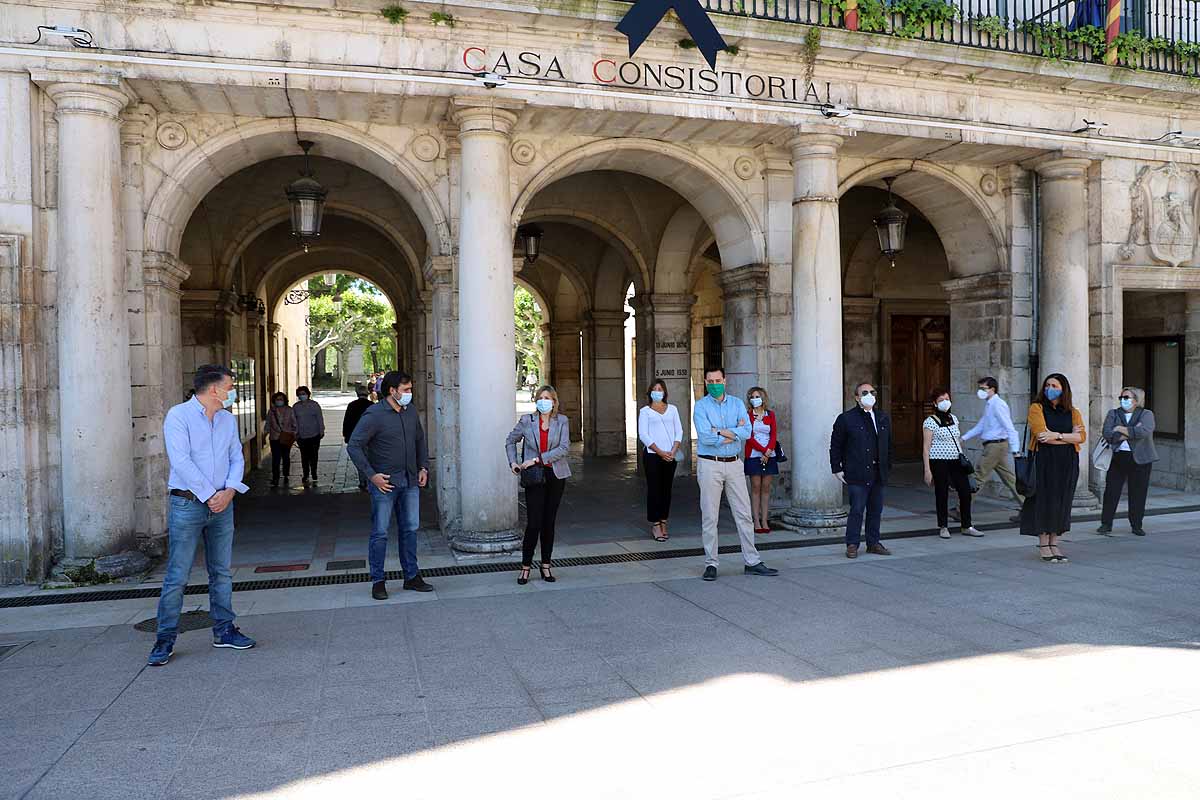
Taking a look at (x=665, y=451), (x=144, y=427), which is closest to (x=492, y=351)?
(x=665, y=451)

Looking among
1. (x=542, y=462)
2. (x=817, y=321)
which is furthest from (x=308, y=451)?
(x=817, y=321)

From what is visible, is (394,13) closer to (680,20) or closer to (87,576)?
(680,20)

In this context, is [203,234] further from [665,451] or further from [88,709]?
[88,709]

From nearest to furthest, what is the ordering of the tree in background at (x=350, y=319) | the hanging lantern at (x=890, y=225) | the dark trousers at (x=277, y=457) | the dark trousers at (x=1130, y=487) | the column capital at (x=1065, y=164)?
the dark trousers at (x=1130, y=487) → the column capital at (x=1065, y=164) → the hanging lantern at (x=890, y=225) → the dark trousers at (x=277, y=457) → the tree in background at (x=350, y=319)

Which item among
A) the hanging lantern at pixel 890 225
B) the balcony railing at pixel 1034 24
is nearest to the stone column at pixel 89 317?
the balcony railing at pixel 1034 24

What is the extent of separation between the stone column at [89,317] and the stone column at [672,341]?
28.5 feet

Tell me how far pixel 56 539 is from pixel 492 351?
402 cm

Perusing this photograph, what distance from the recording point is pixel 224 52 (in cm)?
716

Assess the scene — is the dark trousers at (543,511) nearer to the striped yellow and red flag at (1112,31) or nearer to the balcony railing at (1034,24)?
the balcony railing at (1034,24)

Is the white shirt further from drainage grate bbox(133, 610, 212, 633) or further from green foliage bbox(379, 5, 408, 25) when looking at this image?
green foliage bbox(379, 5, 408, 25)

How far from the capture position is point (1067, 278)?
10273 mm

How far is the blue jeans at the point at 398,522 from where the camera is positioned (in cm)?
641

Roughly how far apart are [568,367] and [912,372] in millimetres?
7962

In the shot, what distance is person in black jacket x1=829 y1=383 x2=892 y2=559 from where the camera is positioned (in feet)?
25.4
